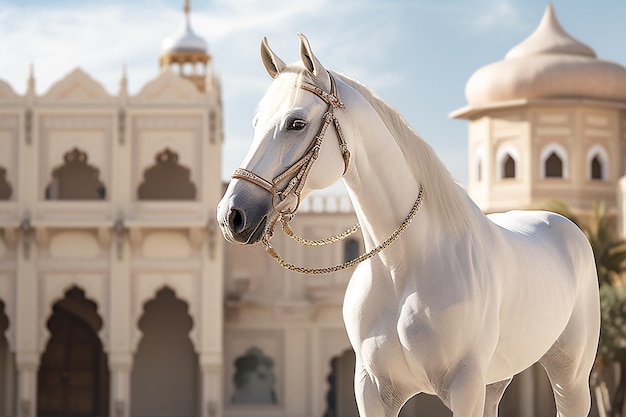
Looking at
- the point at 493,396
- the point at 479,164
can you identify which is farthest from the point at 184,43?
the point at 493,396

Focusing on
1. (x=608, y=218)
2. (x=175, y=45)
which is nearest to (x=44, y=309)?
(x=175, y=45)

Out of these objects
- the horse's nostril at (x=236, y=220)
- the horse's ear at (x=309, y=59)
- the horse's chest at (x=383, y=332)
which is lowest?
the horse's chest at (x=383, y=332)

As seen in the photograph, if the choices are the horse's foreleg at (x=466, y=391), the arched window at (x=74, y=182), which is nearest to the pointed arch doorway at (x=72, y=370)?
the arched window at (x=74, y=182)

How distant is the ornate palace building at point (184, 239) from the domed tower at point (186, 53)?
0.13 feet

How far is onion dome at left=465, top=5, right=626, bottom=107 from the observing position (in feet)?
84.6

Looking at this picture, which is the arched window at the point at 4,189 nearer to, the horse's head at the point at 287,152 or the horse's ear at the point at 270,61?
the horse's ear at the point at 270,61

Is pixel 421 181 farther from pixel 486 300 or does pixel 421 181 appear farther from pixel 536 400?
pixel 536 400

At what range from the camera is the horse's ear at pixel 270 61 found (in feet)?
11.3

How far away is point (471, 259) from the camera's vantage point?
3.64 metres

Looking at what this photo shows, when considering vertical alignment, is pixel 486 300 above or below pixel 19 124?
below

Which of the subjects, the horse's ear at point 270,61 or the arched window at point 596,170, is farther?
the arched window at point 596,170

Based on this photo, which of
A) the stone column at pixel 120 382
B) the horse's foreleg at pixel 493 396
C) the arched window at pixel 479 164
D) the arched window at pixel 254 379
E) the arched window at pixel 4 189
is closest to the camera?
the horse's foreleg at pixel 493 396

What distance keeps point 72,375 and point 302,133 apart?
22495mm

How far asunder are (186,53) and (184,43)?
0.25 meters
